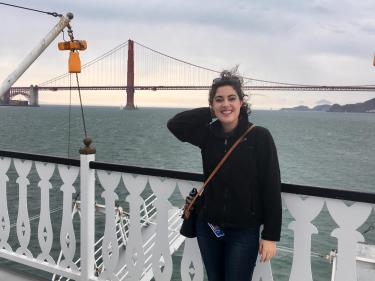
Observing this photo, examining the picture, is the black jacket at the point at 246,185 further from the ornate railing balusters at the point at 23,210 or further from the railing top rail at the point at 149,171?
the ornate railing balusters at the point at 23,210

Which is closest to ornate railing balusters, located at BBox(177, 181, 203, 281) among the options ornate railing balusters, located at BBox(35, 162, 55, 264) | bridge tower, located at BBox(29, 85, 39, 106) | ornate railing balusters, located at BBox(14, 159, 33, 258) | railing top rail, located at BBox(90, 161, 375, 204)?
railing top rail, located at BBox(90, 161, 375, 204)

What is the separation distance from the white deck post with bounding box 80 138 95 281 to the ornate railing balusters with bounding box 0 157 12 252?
905 millimetres

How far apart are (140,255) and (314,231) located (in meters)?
1.34

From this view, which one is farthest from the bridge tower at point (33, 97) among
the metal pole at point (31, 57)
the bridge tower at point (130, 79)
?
the metal pole at point (31, 57)

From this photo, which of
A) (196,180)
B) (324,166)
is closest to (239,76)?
(196,180)

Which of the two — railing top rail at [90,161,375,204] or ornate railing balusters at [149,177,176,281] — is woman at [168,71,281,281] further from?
ornate railing balusters at [149,177,176,281]

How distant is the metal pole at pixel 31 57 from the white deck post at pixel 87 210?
5.96 metres

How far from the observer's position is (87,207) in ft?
10.2

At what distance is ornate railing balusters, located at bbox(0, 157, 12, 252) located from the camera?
140 inches

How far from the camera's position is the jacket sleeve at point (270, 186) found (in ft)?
6.88

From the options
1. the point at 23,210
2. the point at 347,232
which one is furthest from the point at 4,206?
the point at 347,232

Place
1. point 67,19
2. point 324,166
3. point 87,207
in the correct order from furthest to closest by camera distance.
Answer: point 324,166 → point 67,19 → point 87,207

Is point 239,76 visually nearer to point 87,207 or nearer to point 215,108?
point 215,108

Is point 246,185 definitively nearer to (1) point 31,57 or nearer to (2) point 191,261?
(2) point 191,261
